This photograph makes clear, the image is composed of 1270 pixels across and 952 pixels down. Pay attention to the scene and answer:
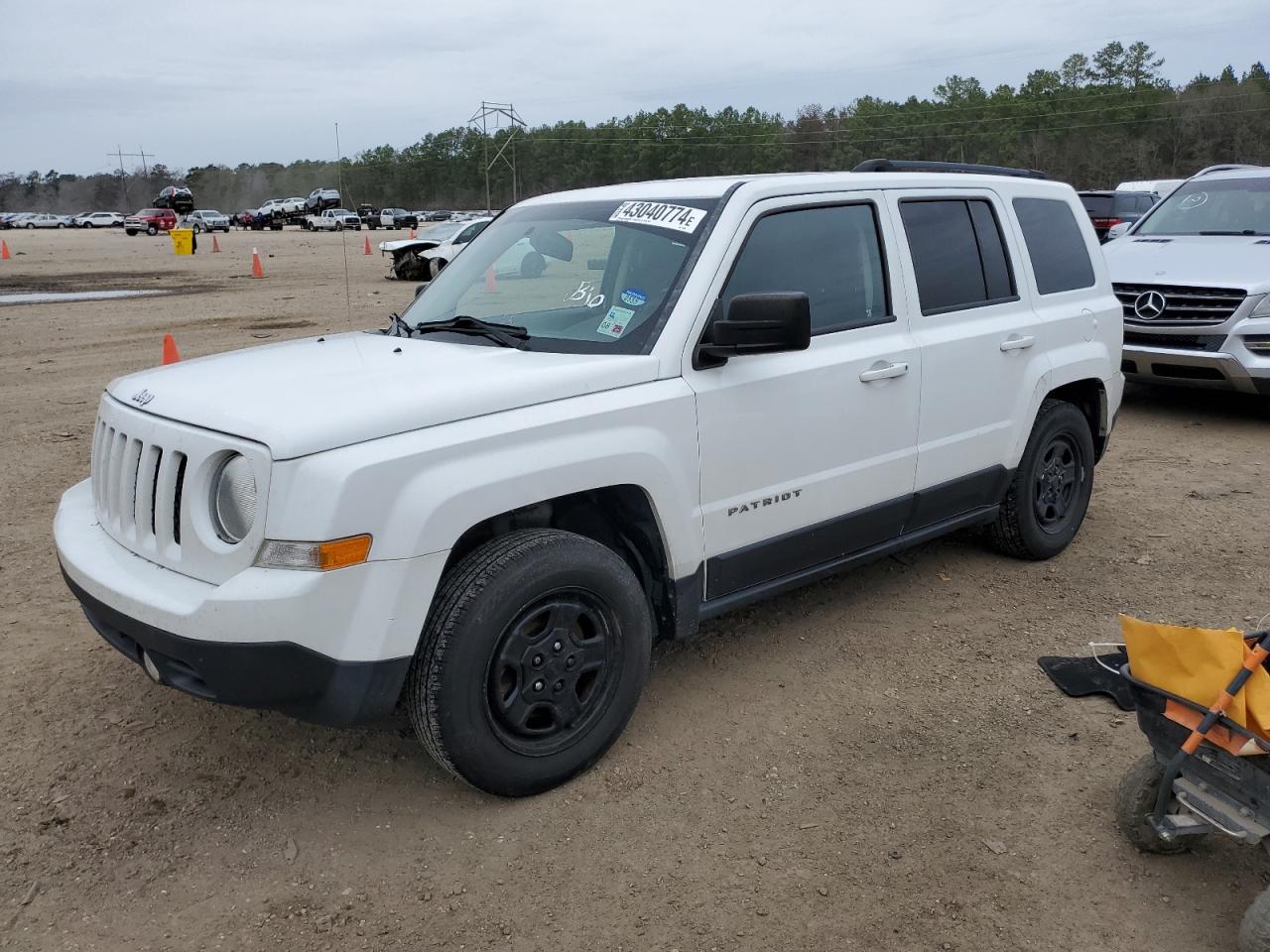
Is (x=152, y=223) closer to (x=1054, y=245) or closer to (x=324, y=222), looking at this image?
(x=324, y=222)

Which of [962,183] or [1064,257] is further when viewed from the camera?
[1064,257]

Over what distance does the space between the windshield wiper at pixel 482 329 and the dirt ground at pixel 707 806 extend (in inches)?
57.1

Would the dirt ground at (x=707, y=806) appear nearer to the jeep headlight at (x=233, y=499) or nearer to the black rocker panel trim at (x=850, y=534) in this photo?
the black rocker panel trim at (x=850, y=534)

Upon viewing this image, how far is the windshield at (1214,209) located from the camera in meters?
9.24

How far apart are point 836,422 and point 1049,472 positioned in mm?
1873

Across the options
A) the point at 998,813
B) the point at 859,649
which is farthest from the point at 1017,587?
Result: the point at 998,813

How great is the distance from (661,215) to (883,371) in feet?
3.51

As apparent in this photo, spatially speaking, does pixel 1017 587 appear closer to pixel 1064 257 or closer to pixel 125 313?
pixel 1064 257

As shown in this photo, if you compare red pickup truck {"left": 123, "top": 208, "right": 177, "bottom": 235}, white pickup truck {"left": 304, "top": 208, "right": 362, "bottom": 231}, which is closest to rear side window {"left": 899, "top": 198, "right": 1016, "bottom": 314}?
white pickup truck {"left": 304, "top": 208, "right": 362, "bottom": 231}

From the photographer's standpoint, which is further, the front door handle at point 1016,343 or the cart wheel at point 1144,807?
the front door handle at point 1016,343

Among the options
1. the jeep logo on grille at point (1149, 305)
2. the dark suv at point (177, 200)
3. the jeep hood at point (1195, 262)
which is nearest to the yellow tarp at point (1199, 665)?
the jeep hood at point (1195, 262)

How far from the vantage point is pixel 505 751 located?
10.6ft

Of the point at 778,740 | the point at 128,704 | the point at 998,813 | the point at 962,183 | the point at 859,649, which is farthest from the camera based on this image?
the point at 962,183

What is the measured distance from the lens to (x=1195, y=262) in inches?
341
